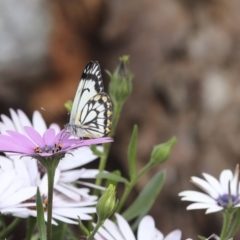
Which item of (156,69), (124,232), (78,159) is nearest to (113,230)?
(124,232)

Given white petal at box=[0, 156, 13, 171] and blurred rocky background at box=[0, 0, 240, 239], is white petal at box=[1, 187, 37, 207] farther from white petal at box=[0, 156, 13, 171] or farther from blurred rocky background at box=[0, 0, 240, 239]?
blurred rocky background at box=[0, 0, 240, 239]

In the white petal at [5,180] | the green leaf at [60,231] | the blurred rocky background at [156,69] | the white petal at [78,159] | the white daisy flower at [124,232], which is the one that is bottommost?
the white daisy flower at [124,232]

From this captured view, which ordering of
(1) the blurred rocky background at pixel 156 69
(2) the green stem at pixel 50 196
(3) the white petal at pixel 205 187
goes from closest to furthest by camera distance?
(2) the green stem at pixel 50 196 < (3) the white petal at pixel 205 187 < (1) the blurred rocky background at pixel 156 69

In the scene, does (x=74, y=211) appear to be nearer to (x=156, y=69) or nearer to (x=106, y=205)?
(x=106, y=205)

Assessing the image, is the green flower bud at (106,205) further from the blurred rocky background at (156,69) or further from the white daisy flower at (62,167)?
the blurred rocky background at (156,69)

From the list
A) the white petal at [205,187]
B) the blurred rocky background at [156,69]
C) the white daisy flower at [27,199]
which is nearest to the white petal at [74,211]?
the white daisy flower at [27,199]

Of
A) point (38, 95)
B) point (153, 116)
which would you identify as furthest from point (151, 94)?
point (38, 95)

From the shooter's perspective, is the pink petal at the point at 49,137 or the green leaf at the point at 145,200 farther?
the green leaf at the point at 145,200
